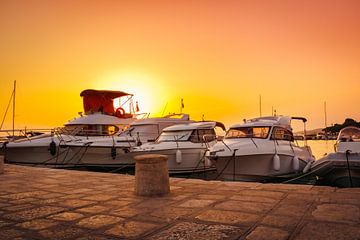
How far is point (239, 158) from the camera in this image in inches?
531

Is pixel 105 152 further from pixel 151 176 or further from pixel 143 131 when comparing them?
pixel 151 176

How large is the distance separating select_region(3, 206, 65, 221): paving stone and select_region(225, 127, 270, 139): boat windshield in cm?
1111

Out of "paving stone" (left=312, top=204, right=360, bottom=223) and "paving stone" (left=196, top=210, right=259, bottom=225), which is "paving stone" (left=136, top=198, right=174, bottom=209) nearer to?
"paving stone" (left=196, top=210, right=259, bottom=225)

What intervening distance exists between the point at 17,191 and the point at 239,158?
9.06m

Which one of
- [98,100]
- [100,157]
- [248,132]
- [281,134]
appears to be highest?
[98,100]

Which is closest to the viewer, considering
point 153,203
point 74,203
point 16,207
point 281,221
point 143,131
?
point 281,221

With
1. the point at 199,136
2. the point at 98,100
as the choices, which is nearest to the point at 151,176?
the point at 199,136

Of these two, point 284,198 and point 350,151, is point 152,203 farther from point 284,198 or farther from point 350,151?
point 350,151

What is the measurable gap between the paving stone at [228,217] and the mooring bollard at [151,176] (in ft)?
5.16

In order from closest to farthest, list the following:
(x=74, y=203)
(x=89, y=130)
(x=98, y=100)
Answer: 1. (x=74, y=203)
2. (x=89, y=130)
3. (x=98, y=100)

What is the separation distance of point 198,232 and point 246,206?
148 centimetres

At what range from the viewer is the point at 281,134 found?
15133 millimetres

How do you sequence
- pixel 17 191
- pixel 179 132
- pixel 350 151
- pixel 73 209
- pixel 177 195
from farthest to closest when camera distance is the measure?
pixel 179 132
pixel 350 151
pixel 17 191
pixel 177 195
pixel 73 209

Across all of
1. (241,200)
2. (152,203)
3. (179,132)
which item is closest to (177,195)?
(152,203)
